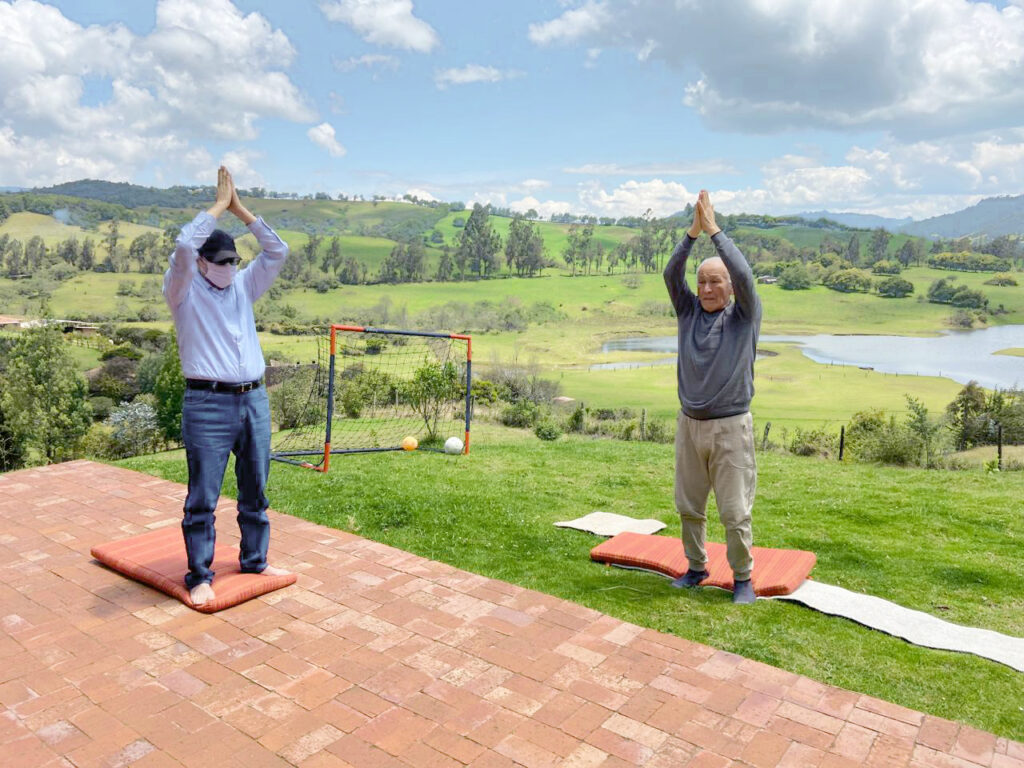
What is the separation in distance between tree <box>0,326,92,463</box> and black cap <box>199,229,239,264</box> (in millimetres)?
26478

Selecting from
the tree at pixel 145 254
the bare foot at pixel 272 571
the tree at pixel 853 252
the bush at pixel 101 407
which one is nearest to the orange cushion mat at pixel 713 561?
the bare foot at pixel 272 571

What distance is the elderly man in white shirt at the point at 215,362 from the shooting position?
3580 mm

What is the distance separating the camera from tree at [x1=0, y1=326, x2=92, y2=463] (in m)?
25.4

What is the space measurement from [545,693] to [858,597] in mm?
2281

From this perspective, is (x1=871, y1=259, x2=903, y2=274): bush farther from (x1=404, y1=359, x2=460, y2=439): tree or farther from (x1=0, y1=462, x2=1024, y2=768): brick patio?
(x1=0, y1=462, x2=1024, y2=768): brick patio

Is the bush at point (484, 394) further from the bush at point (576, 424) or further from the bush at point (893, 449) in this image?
the bush at point (893, 449)

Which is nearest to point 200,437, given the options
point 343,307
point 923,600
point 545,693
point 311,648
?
point 311,648

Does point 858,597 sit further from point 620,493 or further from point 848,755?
point 620,493

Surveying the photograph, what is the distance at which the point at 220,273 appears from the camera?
3.67m

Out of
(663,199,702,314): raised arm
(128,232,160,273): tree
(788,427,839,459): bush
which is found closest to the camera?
(663,199,702,314): raised arm

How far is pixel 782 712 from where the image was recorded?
111 inches

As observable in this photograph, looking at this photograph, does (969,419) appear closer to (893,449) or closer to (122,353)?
(893,449)

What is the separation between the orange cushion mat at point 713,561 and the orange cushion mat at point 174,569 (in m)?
2.16

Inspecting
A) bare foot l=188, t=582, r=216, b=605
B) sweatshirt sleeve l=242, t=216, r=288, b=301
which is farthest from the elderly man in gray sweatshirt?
bare foot l=188, t=582, r=216, b=605
